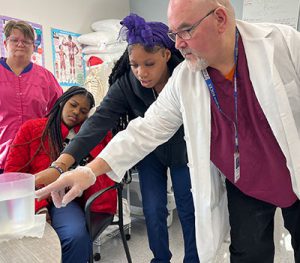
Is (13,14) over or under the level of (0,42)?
over

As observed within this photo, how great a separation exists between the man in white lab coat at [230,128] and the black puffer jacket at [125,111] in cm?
24

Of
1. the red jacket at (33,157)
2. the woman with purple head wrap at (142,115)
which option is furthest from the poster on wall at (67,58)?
the woman with purple head wrap at (142,115)

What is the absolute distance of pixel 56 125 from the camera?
5.89 feet

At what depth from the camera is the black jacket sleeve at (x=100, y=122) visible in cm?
135

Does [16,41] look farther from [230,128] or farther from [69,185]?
[230,128]

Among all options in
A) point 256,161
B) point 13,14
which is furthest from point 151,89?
point 13,14

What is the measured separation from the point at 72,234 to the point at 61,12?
2343mm

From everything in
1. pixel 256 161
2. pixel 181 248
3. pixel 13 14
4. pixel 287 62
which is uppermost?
pixel 13 14

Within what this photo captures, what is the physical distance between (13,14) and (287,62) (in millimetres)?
2335

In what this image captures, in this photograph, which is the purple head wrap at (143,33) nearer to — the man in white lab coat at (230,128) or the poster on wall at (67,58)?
the man in white lab coat at (230,128)

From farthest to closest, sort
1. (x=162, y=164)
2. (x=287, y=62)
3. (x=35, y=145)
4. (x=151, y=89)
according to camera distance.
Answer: (x=35, y=145) → (x=162, y=164) → (x=151, y=89) → (x=287, y=62)

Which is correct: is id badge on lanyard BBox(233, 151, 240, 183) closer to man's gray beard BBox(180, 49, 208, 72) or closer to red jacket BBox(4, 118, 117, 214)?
man's gray beard BBox(180, 49, 208, 72)

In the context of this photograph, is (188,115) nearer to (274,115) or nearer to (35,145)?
(274,115)

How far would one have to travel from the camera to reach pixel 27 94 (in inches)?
76.2
